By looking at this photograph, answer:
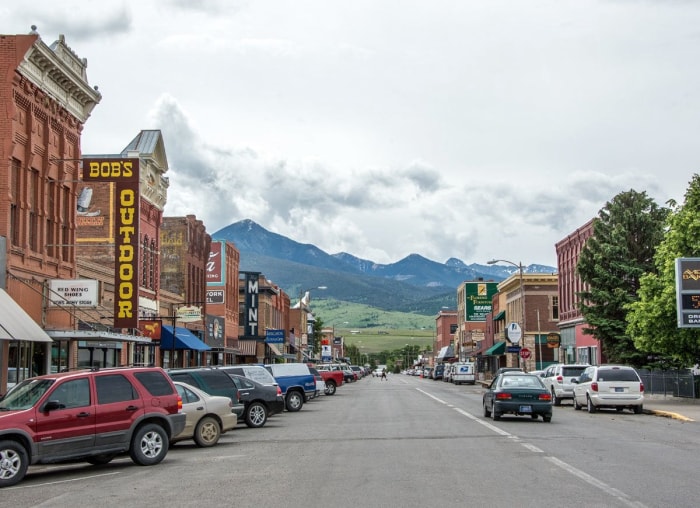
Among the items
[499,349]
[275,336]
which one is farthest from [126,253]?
[499,349]

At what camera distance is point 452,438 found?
20141mm

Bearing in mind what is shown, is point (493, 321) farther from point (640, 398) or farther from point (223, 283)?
point (640, 398)

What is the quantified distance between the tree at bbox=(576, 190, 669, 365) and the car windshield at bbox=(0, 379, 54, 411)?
119ft

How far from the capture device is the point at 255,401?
25156mm

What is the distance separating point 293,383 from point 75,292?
9.46 m

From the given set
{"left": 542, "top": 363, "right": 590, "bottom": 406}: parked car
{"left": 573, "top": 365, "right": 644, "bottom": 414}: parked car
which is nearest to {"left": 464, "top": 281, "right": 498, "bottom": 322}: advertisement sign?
{"left": 542, "top": 363, "right": 590, "bottom": 406}: parked car

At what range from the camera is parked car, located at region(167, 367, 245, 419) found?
23.3 meters

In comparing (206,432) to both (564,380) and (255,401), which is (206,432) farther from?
(564,380)

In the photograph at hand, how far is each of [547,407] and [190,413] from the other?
10965mm

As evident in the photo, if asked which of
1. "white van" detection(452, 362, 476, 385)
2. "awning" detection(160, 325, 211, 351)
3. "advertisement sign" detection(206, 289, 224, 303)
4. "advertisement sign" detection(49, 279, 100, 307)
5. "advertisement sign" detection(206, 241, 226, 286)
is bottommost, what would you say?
"white van" detection(452, 362, 476, 385)

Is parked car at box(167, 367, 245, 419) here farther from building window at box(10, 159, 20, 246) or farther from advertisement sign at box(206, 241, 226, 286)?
advertisement sign at box(206, 241, 226, 286)

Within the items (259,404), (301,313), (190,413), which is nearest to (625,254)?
(259,404)

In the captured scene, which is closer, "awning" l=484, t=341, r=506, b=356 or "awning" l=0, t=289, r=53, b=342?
"awning" l=0, t=289, r=53, b=342

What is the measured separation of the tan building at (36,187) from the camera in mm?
27000
